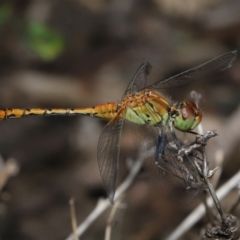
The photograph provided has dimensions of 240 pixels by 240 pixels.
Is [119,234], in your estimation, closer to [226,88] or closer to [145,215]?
[145,215]

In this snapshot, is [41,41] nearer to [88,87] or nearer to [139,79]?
[88,87]

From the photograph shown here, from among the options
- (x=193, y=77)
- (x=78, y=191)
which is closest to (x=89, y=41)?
(x=78, y=191)

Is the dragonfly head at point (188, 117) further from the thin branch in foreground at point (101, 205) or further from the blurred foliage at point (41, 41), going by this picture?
the blurred foliage at point (41, 41)

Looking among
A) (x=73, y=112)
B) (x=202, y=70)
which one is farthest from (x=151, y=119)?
(x=73, y=112)

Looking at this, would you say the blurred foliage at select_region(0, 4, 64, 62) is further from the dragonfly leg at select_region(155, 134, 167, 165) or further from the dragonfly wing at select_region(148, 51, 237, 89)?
the dragonfly leg at select_region(155, 134, 167, 165)

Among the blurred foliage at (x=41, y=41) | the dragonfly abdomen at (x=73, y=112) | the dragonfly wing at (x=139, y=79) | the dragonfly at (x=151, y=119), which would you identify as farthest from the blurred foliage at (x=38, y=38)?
the dragonfly wing at (x=139, y=79)

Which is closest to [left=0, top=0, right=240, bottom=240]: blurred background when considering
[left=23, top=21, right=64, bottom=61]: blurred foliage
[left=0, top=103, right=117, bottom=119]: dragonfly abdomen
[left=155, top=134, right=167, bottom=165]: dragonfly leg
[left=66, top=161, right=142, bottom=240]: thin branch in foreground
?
[left=23, top=21, right=64, bottom=61]: blurred foliage

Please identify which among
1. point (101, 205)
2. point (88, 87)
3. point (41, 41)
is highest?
point (41, 41)
